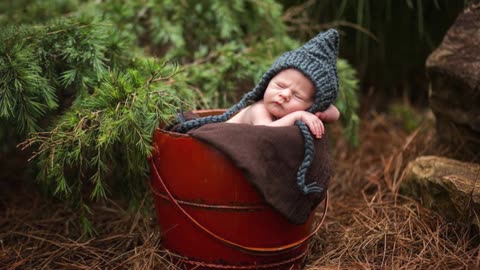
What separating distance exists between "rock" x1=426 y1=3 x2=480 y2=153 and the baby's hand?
1003mm

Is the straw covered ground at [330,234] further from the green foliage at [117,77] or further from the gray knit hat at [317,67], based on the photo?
the gray knit hat at [317,67]

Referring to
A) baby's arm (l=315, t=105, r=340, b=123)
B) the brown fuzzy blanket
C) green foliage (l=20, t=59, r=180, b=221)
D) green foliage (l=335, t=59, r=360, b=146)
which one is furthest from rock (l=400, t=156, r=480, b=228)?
green foliage (l=20, t=59, r=180, b=221)

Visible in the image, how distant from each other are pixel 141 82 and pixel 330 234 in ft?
3.73

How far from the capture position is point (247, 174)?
1.95 metres

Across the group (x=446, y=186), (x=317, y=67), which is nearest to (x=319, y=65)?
(x=317, y=67)

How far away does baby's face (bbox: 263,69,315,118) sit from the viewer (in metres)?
2.16

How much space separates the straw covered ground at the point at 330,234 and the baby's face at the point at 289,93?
674 millimetres

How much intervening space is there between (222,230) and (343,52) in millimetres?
2421

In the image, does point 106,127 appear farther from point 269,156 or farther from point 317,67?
point 317,67

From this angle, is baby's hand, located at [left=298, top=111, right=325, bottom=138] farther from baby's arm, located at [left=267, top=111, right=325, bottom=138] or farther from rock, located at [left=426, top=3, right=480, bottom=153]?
rock, located at [left=426, top=3, right=480, bottom=153]

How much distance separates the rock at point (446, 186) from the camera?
2.30 meters

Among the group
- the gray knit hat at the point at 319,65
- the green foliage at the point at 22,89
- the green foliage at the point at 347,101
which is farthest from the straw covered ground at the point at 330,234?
the gray knit hat at the point at 319,65

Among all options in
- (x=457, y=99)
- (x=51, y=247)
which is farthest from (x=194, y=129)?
(x=457, y=99)

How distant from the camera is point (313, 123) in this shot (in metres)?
2.05
